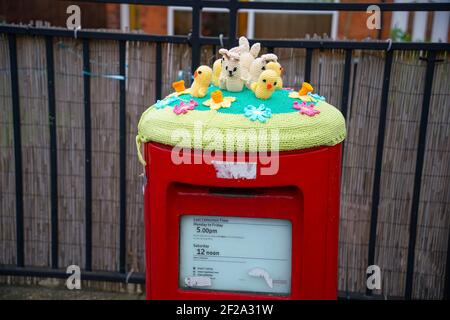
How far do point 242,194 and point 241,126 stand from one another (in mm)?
260

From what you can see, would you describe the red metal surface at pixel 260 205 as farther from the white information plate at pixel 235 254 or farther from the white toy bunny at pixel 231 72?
the white toy bunny at pixel 231 72

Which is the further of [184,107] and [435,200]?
[435,200]

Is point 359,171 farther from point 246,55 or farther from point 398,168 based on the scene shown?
point 246,55

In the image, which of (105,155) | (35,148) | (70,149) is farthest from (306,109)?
(35,148)

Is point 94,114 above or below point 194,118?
below

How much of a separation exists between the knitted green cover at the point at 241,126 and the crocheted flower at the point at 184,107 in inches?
0.4

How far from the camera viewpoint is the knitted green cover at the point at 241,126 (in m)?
1.82

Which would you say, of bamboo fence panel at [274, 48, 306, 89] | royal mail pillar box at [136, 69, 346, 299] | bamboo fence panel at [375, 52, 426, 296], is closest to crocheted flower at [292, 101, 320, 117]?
royal mail pillar box at [136, 69, 346, 299]

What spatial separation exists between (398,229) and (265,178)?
5.59 feet

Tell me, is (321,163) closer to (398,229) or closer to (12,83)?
(398,229)

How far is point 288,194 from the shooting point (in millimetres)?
1944

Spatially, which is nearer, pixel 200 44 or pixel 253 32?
pixel 200 44

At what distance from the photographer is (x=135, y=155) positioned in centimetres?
330

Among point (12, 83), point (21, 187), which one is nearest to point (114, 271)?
point (21, 187)
